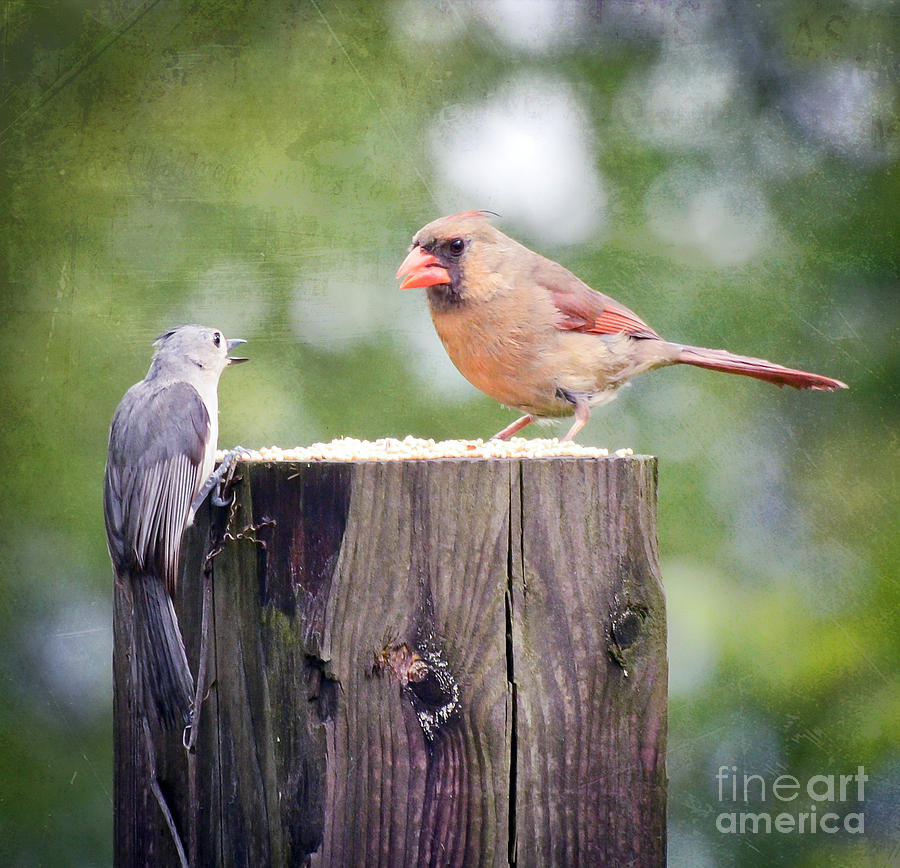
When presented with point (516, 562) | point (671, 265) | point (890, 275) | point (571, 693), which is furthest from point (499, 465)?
point (890, 275)

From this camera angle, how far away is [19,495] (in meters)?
5.03

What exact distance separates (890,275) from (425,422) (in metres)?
2.23

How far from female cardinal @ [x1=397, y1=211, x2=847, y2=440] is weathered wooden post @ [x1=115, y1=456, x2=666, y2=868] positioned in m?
1.45

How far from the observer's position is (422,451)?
2486 millimetres

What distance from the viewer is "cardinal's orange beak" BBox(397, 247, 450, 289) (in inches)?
144

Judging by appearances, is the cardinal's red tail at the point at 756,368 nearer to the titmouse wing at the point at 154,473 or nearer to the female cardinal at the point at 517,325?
the female cardinal at the point at 517,325

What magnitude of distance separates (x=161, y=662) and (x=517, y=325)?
176 centimetres

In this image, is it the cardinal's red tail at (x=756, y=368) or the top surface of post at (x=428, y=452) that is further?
the cardinal's red tail at (x=756, y=368)

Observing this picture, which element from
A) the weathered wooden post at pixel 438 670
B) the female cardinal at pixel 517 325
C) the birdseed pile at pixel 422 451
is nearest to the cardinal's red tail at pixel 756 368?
the female cardinal at pixel 517 325

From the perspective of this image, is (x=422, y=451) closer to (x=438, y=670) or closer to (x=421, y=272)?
(x=438, y=670)

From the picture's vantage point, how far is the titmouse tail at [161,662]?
7.45 feet

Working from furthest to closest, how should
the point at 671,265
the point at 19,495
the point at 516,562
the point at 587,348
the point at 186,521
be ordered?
the point at 671,265
the point at 19,495
the point at 587,348
the point at 186,521
the point at 516,562

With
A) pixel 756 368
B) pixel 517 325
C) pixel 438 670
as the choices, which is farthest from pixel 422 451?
pixel 756 368

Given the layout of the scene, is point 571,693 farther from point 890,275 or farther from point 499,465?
point 890,275
